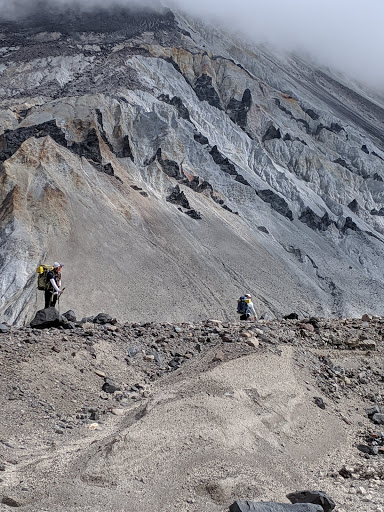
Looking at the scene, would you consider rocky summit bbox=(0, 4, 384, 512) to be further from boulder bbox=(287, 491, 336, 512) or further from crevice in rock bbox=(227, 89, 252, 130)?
crevice in rock bbox=(227, 89, 252, 130)

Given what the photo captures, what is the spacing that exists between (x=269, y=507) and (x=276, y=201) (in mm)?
66739

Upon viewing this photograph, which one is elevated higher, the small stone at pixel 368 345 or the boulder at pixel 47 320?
the small stone at pixel 368 345

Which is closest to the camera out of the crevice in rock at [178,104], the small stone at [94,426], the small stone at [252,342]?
the small stone at [94,426]

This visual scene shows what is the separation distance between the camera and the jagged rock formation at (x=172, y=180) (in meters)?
46.0

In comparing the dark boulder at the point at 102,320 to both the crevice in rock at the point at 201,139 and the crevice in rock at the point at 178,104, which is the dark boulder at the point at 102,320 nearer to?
the crevice in rock at the point at 201,139

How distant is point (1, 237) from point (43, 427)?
134 feet

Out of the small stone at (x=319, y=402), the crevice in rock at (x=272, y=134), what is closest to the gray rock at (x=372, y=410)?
the small stone at (x=319, y=402)

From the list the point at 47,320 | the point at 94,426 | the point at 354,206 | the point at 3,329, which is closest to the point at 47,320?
the point at 47,320

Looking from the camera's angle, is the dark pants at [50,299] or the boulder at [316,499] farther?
the dark pants at [50,299]

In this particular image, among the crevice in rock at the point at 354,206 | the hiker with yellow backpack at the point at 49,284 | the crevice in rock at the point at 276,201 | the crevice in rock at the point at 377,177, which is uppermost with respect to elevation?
the hiker with yellow backpack at the point at 49,284

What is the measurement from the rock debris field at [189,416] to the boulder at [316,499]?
0.17 ft

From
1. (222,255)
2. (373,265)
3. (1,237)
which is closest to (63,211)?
(1,237)

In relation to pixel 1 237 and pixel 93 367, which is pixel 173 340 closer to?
pixel 93 367

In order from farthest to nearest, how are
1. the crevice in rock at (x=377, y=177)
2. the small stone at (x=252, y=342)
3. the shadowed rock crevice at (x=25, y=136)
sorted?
the crevice in rock at (x=377, y=177) < the shadowed rock crevice at (x=25, y=136) < the small stone at (x=252, y=342)
